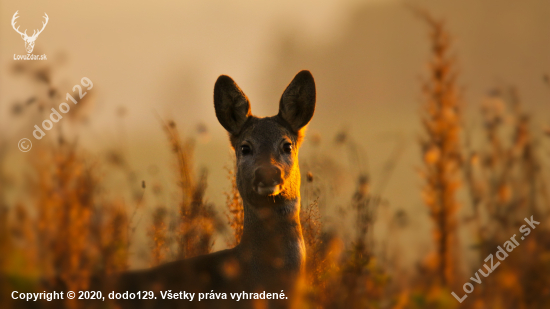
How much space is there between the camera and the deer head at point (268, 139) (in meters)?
4.91

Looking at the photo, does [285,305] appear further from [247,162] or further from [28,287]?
[28,287]

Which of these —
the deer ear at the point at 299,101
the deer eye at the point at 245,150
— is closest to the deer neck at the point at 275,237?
the deer eye at the point at 245,150

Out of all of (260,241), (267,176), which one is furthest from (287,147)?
(260,241)

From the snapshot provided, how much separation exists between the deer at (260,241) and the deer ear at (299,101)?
0.04ft

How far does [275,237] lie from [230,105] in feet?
5.51

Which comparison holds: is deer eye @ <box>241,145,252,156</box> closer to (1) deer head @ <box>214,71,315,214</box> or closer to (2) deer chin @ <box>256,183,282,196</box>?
(1) deer head @ <box>214,71,315,214</box>

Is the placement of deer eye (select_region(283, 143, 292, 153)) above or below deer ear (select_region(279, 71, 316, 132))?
below

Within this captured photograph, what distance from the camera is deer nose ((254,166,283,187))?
15.5ft

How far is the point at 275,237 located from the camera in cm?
507

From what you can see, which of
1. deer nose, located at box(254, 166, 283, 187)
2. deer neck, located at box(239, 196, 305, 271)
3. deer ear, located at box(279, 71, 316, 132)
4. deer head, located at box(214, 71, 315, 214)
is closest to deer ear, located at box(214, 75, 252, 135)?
deer head, located at box(214, 71, 315, 214)

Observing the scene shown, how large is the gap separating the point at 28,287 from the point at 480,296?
12.8 feet

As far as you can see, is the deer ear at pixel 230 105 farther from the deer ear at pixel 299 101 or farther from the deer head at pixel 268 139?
the deer ear at pixel 299 101

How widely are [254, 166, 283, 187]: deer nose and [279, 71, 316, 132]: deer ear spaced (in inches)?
43.6

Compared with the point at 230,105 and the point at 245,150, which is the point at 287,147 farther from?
the point at 230,105
